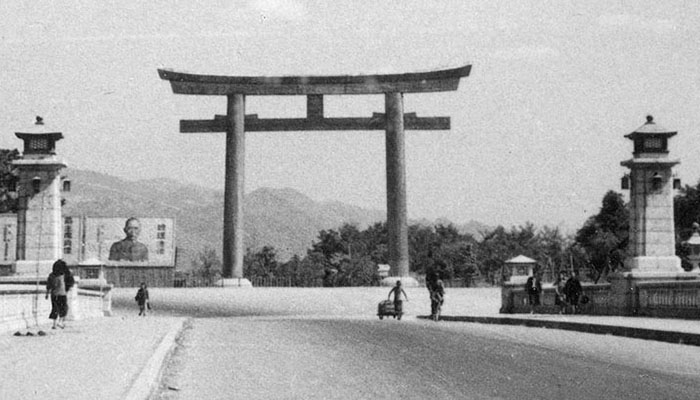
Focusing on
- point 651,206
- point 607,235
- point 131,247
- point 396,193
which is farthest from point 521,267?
point 131,247

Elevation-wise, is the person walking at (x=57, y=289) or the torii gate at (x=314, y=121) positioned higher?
the torii gate at (x=314, y=121)

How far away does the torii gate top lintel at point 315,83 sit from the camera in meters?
55.0

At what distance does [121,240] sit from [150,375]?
73433 mm

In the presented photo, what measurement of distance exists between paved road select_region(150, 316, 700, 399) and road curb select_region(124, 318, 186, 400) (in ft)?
0.56

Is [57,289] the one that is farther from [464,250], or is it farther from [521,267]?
[464,250]

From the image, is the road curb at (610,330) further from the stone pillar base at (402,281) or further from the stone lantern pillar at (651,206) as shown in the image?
the stone pillar base at (402,281)

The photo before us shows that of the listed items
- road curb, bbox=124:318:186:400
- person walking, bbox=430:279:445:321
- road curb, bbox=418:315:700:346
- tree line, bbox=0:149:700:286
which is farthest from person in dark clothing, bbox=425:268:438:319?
tree line, bbox=0:149:700:286

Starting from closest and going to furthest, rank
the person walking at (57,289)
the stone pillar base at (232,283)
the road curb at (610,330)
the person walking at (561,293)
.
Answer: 1. the road curb at (610,330)
2. the person walking at (57,289)
3. the person walking at (561,293)
4. the stone pillar base at (232,283)

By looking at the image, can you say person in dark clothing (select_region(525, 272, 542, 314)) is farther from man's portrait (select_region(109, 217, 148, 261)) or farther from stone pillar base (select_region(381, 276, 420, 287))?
man's portrait (select_region(109, 217, 148, 261))

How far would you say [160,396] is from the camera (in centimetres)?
1139

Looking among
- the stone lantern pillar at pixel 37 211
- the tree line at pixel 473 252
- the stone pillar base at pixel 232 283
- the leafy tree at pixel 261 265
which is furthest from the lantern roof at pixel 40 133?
the leafy tree at pixel 261 265

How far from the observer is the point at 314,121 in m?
55.7

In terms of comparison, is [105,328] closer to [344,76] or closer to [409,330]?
[409,330]

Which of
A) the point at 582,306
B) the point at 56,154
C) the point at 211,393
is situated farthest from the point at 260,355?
the point at 56,154
